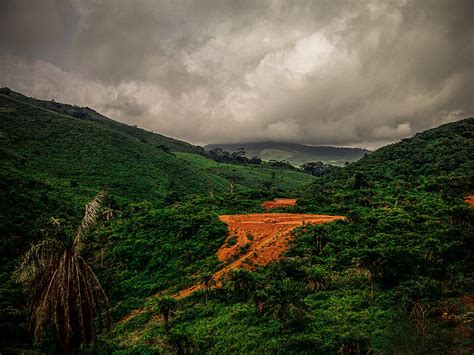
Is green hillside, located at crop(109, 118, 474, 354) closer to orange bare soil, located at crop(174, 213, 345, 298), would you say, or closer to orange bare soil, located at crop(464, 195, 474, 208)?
orange bare soil, located at crop(174, 213, 345, 298)

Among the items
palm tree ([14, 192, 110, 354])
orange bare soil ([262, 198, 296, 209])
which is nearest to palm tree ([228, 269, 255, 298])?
palm tree ([14, 192, 110, 354])

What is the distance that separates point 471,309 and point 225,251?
20.0 meters

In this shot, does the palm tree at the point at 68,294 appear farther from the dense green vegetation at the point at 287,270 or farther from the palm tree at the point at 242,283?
the palm tree at the point at 242,283

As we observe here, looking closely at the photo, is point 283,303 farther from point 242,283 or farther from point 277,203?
point 277,203

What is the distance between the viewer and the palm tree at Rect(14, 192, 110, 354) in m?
6.55

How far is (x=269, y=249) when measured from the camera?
2800cm

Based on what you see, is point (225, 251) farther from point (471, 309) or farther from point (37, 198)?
point (37, 198)

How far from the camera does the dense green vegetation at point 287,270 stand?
13.7m

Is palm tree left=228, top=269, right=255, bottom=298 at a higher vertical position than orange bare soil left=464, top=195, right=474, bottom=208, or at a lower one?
lower

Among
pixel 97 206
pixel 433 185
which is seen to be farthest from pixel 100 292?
pixel 433 185

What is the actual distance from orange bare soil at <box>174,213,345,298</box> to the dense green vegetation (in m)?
1.28

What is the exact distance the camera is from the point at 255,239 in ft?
101

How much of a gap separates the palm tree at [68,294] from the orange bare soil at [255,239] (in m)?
17.2

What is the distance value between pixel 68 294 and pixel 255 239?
2504 centimetres
